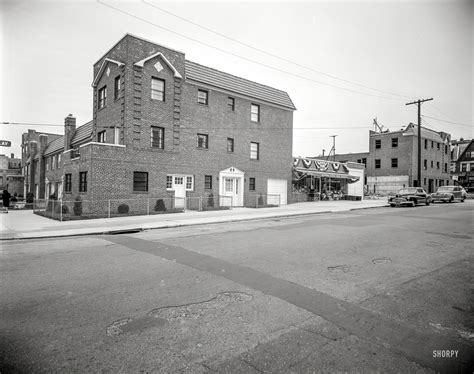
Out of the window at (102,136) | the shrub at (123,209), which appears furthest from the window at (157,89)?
the shrub at (123,209)

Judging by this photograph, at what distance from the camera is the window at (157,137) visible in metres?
21.3

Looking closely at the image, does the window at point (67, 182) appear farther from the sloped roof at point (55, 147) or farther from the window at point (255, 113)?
the window at point (255, 113)

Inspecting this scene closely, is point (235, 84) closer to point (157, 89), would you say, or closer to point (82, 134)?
point (157, 89)

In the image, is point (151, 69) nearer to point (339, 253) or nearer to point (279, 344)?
Result: point (339, 253)

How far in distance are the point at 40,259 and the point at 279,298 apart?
6.18 m

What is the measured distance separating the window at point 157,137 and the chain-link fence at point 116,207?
3894 mm

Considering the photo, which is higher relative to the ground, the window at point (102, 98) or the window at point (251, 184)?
the window at point (102, 98)

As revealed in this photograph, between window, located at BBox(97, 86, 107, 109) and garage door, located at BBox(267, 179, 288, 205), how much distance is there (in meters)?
16.0

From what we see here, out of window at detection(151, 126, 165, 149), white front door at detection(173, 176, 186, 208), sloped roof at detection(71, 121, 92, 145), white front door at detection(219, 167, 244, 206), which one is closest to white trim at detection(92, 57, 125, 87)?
sloped roof at detection(71, 121, 92, 145)

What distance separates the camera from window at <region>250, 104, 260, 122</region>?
27922 mm

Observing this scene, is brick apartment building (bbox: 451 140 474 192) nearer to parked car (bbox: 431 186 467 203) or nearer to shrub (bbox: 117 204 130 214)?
parked car (bbox: 431 186 467 203)

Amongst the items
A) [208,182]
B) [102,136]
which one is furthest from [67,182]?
[208,182]

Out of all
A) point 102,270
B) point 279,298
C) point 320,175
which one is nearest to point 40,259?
point 102,270

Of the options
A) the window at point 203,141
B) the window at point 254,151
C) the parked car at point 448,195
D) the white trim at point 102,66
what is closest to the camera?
the white trim at point 102,66
